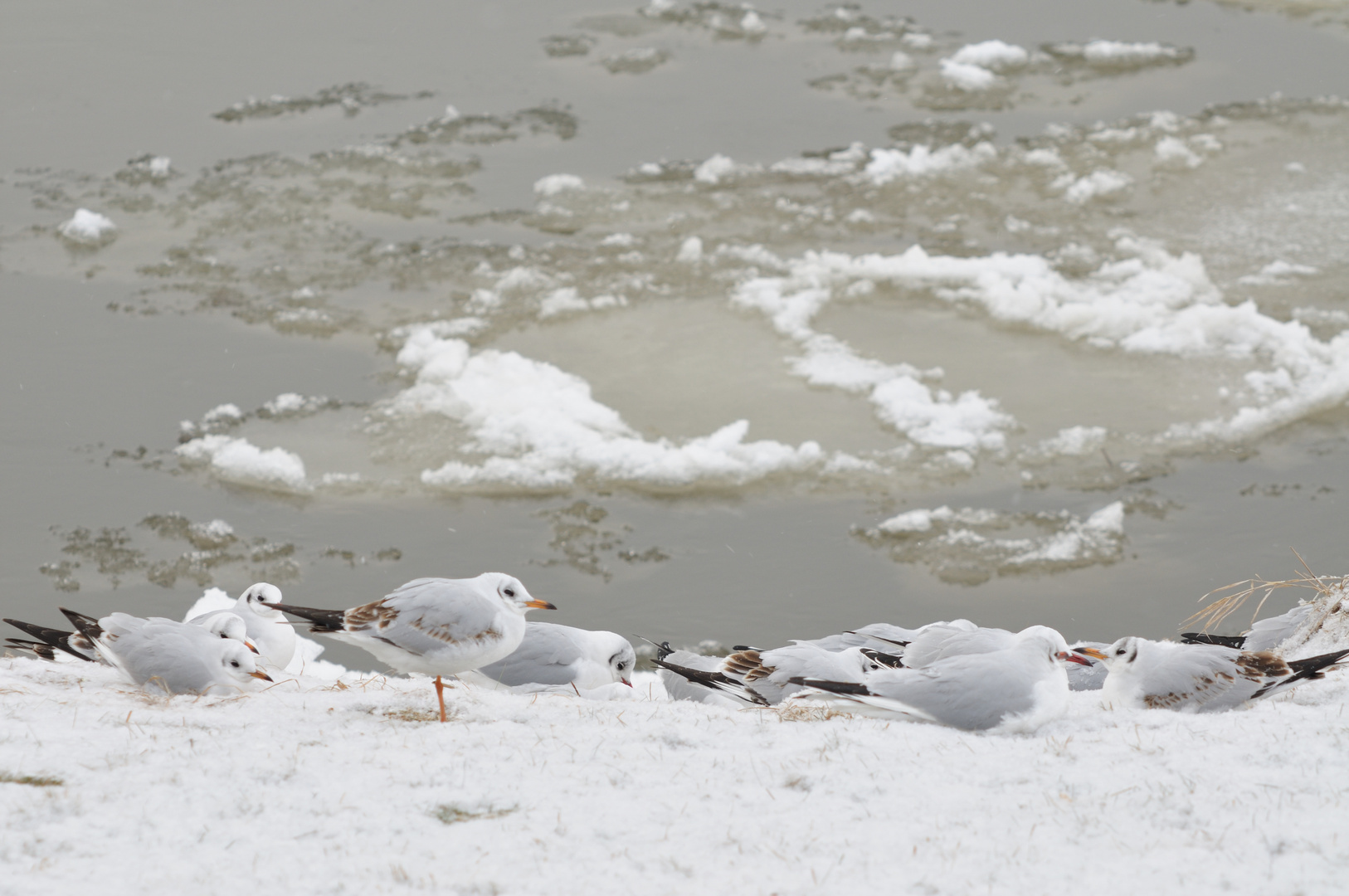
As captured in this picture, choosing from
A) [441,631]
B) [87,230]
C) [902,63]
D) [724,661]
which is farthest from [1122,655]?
[902,63]

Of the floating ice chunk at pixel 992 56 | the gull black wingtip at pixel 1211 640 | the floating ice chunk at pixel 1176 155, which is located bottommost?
the gull black wingtip at pixel 1211 640

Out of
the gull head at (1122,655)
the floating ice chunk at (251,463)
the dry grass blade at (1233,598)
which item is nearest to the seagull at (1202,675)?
the gull head at (1122,655)

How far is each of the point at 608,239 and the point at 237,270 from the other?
3495mm

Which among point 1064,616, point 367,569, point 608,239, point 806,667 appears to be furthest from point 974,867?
point 608,239

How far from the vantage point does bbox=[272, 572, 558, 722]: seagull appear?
4.57m

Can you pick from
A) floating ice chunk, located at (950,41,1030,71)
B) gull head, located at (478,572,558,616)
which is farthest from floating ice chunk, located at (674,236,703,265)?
gull head, located at (478,572,558,616)

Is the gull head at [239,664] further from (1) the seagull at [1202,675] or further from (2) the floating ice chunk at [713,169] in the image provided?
(2) the floating ice chunk at [713,169]

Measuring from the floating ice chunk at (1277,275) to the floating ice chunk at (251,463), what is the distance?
835 cm

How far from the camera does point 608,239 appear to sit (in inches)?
473

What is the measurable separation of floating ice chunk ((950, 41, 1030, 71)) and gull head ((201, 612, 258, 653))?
1344cm

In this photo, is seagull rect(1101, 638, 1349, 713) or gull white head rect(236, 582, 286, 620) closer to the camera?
seagull rect(1101, 638, 1349, 713)

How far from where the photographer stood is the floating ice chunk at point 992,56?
1616 centimetres

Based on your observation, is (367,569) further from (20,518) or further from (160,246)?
(160,246)

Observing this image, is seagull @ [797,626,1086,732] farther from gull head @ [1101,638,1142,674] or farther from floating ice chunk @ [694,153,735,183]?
floating ice chunk @ [694,153,735,183]
